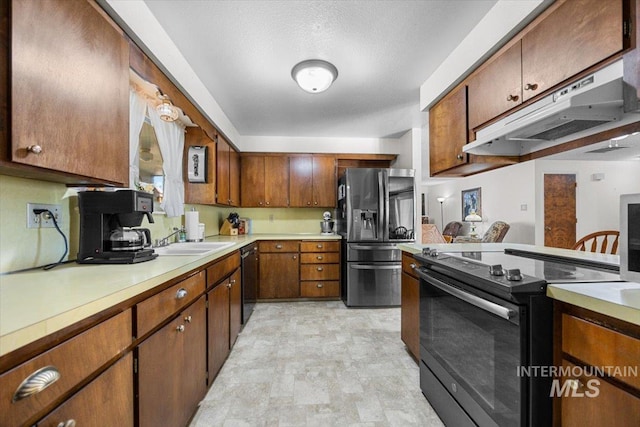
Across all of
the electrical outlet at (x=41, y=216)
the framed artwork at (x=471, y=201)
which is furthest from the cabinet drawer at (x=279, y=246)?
the framed artwork at (x=471, y=201)

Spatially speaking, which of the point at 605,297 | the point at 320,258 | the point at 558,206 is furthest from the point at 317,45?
the point at 558,206

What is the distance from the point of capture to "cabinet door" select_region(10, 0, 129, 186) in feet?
2.82

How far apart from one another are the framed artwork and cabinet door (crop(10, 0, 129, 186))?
7697mm

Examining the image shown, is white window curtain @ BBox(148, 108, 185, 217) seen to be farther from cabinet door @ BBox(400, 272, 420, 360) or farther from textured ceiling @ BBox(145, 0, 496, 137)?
cabinet door @ BBox(400, 272, 420, 360)

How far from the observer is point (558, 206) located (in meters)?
5.37

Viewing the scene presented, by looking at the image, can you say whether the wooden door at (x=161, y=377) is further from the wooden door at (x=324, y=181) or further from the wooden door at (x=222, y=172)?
the wooden door at (x=324, y=181)

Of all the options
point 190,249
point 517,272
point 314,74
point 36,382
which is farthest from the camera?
point 314,74

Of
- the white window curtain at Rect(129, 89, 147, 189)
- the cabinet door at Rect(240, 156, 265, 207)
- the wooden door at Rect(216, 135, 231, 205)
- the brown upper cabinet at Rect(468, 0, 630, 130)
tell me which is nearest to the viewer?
the brown upper cabinet at Rect(468, 0, 630, 130)

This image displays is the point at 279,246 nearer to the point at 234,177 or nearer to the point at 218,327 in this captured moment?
the point at 234,177

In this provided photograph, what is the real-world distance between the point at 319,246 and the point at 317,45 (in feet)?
7.91

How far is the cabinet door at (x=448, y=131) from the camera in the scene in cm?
195

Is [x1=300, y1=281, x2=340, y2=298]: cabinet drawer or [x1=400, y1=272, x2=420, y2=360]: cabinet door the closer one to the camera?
[x1=400, y1=272, x2=420, y2=360]: cabinet door

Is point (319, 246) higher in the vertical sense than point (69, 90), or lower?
lower

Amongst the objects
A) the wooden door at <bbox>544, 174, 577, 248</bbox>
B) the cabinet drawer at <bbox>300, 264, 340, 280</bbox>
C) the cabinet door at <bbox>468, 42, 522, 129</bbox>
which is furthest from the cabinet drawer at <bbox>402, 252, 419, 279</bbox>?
the wooden door at <bbox>544, 174, 577, 248</bbox>
